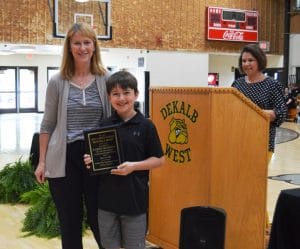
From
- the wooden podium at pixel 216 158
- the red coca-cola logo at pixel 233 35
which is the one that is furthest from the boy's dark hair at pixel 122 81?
the red coca-cola logo at pixel 233 35

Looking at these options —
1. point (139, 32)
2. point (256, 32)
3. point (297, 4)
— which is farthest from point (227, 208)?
point (297, 4)

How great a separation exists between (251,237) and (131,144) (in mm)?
1423

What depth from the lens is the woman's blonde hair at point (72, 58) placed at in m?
2.66

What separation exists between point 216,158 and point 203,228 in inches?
19.5

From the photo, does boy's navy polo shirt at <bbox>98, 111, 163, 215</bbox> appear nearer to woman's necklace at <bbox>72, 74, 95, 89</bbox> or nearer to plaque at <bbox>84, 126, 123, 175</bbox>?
plaque at <bbox>84, 126, 123, 175</bbox>

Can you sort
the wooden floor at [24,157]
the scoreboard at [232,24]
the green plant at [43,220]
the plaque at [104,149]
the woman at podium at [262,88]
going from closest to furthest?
the plaque at [104,149]
the woman at podium at [262,88]
the wooden floor at [24,157]
the green plant at [43,220]
the scoreboard at [232,24]

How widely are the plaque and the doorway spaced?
21.5 metres

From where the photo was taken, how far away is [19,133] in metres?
14.3

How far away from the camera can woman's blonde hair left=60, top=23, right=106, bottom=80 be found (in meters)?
2.66

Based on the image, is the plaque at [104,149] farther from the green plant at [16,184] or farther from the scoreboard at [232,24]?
the scoreboard at [232,24]

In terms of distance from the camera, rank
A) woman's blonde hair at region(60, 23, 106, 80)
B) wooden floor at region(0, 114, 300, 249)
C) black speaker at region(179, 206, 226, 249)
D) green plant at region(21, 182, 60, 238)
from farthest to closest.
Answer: green plant at region(21, 182, 60, 238), wooden floor at region(0, 114, 300, 249), black speaker at region(179, 206, 226, 249), woman's blonde hair at region(60, 23, 106, 80)

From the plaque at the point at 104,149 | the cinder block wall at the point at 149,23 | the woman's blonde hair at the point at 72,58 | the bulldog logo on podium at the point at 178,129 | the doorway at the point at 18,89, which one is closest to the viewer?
the plaque at the point at 104,149

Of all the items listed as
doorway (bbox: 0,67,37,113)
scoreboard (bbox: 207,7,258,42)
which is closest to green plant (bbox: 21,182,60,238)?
scoreboard (bbox: 207,7,258,42)

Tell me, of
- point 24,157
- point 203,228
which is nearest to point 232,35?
point 24,157
